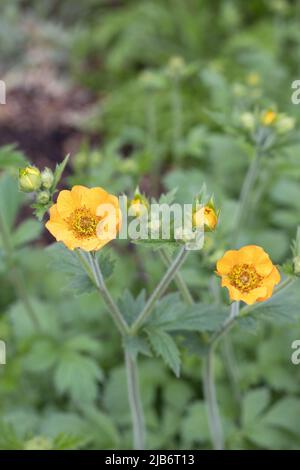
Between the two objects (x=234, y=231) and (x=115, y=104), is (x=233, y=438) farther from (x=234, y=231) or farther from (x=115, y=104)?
(x=115, y=104)

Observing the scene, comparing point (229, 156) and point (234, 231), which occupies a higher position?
point (229, 156)

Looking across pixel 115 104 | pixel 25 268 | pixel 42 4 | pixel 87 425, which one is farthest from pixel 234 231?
pixel 42 4

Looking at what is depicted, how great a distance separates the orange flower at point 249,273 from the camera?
1.65 meters

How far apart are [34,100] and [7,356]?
2877 mm

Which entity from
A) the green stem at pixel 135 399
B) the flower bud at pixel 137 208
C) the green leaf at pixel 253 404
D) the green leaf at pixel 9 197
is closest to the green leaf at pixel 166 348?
the green stem at pixel 135 399

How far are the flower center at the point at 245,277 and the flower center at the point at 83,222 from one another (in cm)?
41

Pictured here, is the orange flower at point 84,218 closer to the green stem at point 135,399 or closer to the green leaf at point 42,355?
the green stem at point 135,399

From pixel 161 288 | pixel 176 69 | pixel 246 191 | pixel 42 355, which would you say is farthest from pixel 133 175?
pixel 161 288

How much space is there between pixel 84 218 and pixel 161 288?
0.33 metres

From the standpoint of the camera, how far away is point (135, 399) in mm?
2148

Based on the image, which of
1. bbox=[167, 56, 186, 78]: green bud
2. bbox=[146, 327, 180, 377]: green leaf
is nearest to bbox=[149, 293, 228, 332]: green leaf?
bbox=[146, 327, 180, 377]: green leaf

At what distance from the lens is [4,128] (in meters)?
4.96

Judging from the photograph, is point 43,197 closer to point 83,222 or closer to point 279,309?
point 83,222

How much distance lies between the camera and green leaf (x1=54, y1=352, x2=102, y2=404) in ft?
8.52
